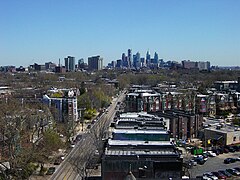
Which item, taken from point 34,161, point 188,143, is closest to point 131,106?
point 188,143

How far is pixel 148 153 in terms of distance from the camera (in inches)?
405

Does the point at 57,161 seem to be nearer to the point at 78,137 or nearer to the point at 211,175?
the point at 78,137

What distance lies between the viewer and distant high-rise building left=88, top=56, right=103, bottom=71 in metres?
106

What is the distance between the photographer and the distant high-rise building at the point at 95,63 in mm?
105775

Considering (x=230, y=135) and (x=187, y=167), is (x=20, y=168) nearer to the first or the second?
(x=187, y=167)

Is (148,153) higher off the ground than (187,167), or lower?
higher

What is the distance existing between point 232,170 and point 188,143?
5.08 metres

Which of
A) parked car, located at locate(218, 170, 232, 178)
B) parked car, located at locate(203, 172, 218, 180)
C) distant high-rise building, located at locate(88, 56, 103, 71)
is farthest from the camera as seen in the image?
distant high-rise building, located at locate(88, 56, 103, 71)

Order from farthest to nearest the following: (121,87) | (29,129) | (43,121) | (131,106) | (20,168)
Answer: (121,87) < (131,106) < (43,121) < (29,129) < (20,168)

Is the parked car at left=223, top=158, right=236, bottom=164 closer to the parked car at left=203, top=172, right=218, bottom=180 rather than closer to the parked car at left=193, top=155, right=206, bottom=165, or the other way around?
the parked car at left=193, top=155, right=206, bottom=165

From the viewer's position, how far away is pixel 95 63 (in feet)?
350

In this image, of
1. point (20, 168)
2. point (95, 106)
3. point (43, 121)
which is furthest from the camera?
point (95, 106)

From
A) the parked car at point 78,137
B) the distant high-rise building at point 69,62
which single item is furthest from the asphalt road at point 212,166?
the distant high-rise building at point 69,62

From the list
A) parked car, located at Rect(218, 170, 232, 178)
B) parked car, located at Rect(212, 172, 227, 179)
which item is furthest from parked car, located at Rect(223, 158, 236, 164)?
parked car, located at Rect(212, 172, 227, 179)
